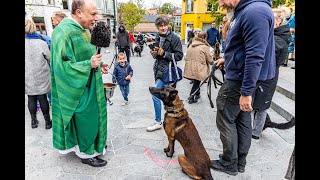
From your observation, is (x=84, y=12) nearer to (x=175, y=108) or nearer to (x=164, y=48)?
(x=164, y=48)

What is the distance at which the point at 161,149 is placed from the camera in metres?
3.37

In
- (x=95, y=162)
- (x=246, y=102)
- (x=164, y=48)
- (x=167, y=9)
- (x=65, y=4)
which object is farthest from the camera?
(x=167, y=9)

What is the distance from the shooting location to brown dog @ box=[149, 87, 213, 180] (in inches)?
99.8

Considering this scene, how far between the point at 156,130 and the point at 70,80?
6.41 ft

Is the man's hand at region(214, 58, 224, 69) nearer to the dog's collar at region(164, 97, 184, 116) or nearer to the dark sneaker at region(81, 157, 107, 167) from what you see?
the dog's collar at region(164, 97, 184, 116)

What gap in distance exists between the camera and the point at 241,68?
229 cm

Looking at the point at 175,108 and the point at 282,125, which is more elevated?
the point at 175,108

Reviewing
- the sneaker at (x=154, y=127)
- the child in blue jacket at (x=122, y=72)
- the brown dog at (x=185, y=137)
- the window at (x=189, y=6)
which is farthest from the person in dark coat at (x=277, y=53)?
the window at (x=189, y=6)

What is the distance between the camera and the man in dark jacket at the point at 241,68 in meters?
2.03

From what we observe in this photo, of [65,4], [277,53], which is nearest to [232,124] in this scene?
[277,53]

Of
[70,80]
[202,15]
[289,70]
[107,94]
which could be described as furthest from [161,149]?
[202,15]

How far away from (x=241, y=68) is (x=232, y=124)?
2.33 ft

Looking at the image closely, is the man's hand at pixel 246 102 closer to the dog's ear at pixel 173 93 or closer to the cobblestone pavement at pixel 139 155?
the dog's ear at pixel 173 93

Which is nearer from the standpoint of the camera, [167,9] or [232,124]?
[232,124]
